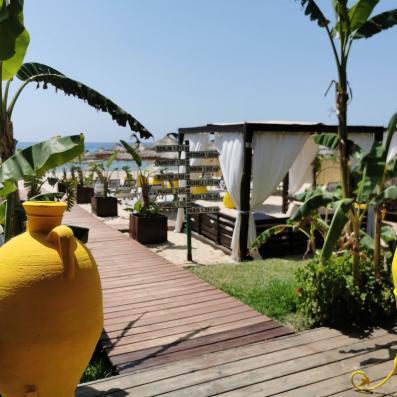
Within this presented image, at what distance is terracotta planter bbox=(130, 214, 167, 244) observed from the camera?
30.5ft

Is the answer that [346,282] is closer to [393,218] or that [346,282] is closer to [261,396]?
[261,396]

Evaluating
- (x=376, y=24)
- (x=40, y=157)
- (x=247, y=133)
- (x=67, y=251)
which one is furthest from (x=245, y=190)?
(x=67, y=251)

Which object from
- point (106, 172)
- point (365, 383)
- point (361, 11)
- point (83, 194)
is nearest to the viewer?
point (365, 383)

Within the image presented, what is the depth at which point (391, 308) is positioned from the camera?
4285 millimetres

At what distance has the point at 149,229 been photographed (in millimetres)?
9359

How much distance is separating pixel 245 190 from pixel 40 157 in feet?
17.8

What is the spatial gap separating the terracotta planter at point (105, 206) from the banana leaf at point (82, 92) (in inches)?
342

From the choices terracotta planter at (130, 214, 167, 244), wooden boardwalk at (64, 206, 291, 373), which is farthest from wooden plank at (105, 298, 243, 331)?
terracotta planter at (130, 214, 167, 244)

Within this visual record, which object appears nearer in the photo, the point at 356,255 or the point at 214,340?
the point at 214,340

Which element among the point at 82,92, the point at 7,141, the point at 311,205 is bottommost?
the point at 311,205

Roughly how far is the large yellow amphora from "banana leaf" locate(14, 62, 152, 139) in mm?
2548

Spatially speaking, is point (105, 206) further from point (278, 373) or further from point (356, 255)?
point (278, 373)

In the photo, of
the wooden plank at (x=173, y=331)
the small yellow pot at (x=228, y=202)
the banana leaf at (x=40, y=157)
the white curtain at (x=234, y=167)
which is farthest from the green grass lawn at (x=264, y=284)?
the small yellow pot at (x=228, y=202)

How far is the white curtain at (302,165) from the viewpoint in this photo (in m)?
11.5
